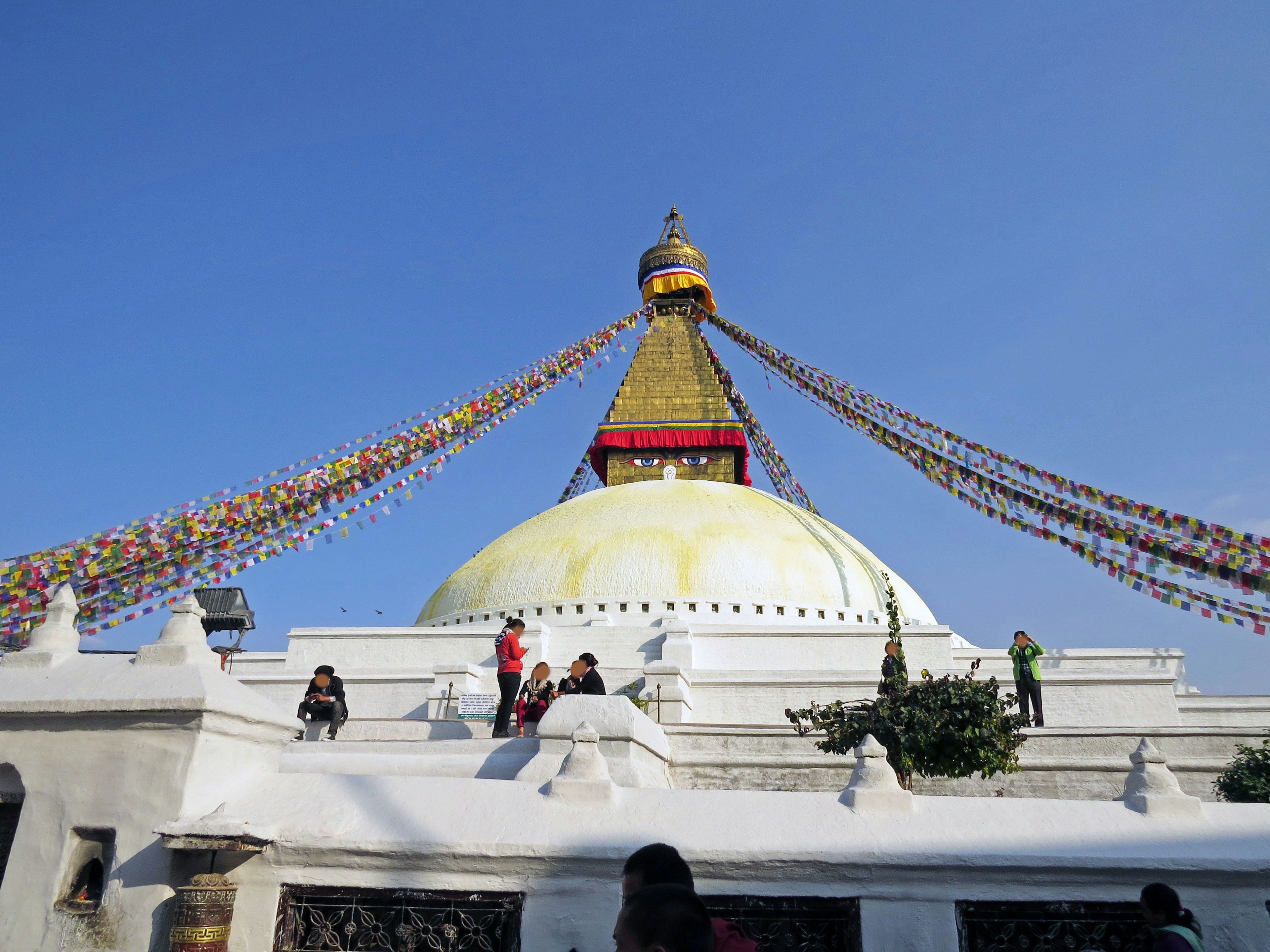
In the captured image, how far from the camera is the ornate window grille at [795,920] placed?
3926mm

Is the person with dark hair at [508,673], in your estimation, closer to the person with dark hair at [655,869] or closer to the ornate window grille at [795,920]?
the ornate window grille at [795,920]

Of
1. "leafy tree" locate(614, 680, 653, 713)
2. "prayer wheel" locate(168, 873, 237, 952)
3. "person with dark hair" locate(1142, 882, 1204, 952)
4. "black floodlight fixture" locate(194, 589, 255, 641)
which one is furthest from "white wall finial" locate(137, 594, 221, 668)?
Answer: "black floodlight fixture" locate(194, 589, 255, 641)

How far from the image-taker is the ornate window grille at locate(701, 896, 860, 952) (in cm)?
393

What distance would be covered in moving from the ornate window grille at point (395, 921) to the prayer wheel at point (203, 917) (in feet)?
0.74

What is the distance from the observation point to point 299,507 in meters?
13.2

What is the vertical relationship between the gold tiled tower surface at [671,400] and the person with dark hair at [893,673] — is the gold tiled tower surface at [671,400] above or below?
above

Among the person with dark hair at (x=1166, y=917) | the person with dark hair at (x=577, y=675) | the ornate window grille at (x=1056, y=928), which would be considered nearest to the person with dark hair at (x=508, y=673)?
the person with dark hair at (x=577, y=675)

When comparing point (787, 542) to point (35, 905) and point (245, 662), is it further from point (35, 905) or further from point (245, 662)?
point (35, 905)

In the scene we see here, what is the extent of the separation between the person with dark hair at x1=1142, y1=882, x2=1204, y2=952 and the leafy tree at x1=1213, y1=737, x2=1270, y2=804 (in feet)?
15.9

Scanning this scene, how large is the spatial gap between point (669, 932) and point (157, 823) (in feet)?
10.4

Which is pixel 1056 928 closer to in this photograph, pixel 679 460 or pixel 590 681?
pixel 590 681

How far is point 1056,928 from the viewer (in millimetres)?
3857

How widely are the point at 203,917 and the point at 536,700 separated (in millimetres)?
4011

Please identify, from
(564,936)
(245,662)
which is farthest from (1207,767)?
(245,662)
